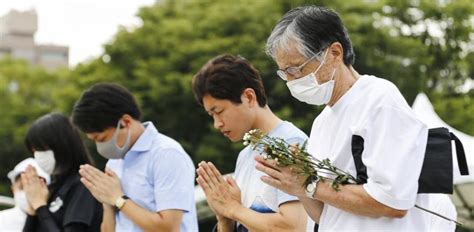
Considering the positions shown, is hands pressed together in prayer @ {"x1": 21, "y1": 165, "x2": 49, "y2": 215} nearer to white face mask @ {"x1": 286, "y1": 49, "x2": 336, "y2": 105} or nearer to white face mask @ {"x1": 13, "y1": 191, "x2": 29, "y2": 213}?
white face mask @ {"x1": 13, "y1": 191, "x2": 29, "y2": 213}

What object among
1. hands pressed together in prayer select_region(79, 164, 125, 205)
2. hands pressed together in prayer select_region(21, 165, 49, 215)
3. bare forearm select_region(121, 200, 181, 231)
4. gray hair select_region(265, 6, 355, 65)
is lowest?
hands pressed together in prayer select_region(21, 165, 49, 215)

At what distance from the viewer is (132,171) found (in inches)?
168

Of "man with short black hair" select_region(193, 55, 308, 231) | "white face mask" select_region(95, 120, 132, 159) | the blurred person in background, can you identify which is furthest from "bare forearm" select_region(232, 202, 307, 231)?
the blurred person in background

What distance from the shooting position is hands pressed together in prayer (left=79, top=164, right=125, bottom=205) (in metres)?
4.19

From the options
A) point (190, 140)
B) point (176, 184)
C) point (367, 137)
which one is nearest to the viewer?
point (367, 137)

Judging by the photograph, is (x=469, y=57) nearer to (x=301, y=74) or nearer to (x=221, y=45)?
(x=221, y=45)

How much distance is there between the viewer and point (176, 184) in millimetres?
4152

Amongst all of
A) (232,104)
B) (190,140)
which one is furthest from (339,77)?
(190,140)

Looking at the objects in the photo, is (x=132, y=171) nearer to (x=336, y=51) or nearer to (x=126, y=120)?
(x=126, y=120)

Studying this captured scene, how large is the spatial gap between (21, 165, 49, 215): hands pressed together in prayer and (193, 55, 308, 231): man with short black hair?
1.31m

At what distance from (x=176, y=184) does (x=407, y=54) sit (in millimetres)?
17304

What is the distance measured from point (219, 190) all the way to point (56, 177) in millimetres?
1569

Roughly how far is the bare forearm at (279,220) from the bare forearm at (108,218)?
1.08m

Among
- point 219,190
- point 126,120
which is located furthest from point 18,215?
point 219,190
